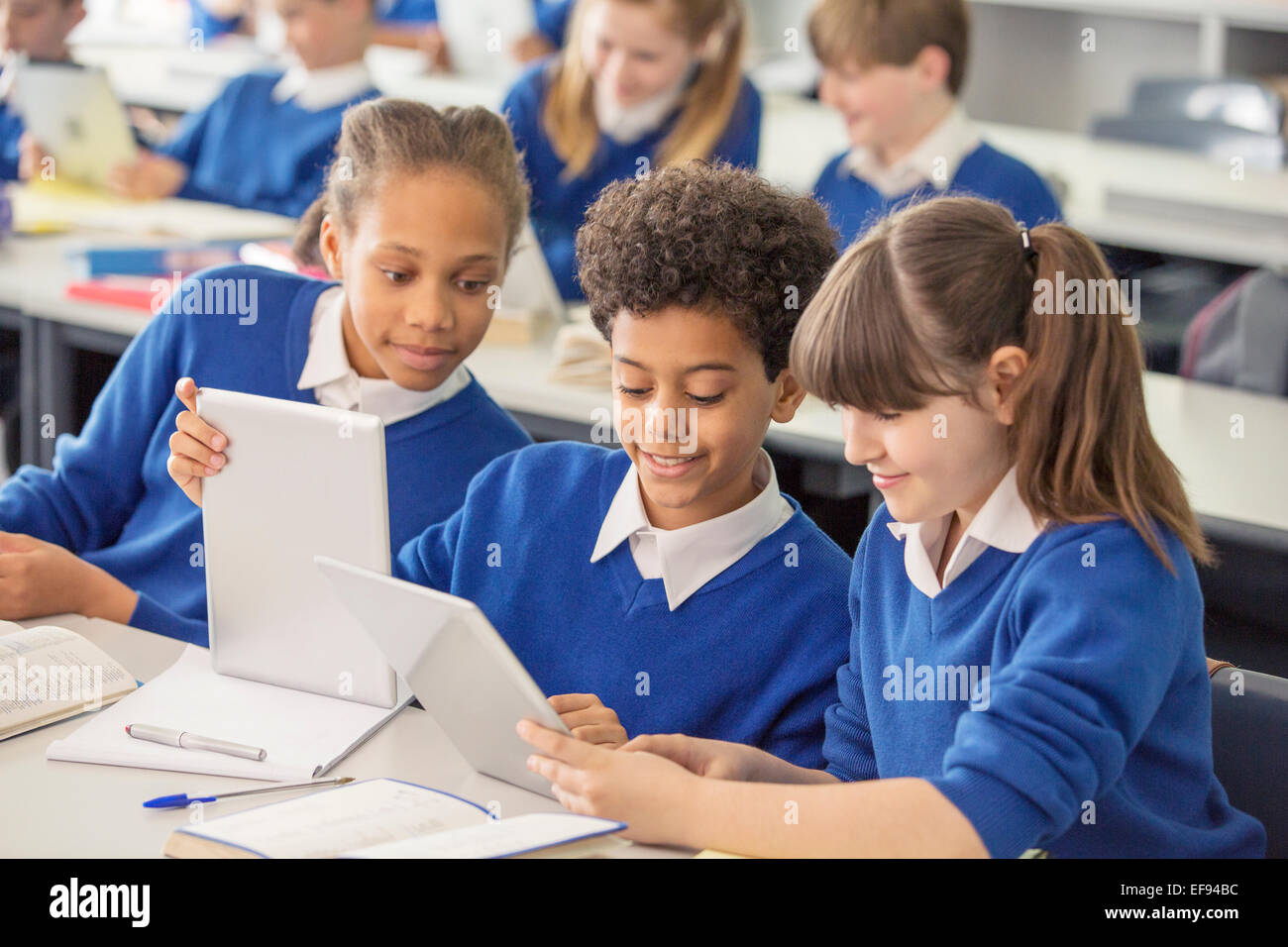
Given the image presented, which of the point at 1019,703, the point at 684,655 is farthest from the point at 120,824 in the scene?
the point at 1019,703

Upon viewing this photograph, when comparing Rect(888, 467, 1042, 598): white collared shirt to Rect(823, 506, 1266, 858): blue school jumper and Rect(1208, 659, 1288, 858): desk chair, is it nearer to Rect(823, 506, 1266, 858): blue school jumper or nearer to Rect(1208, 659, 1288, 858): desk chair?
Rect(823, 506, 1266, 858): blue school jumper

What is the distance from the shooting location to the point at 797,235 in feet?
4.33

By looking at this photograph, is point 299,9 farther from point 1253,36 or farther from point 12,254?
point 1253,36

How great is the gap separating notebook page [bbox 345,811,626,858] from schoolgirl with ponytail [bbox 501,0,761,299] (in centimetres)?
196

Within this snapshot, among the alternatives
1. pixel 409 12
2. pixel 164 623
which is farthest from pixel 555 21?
pixel 164 623

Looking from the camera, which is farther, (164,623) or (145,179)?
(145,179)

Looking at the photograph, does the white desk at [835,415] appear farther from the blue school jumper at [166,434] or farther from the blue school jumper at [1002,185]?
the blue school jumper at [166,434]

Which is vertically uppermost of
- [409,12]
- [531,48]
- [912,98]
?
[409,12]

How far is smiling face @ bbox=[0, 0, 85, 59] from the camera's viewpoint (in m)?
3.54

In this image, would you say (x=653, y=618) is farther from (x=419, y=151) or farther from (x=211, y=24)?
(x=211, y=24)

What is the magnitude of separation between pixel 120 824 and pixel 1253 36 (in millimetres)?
3702

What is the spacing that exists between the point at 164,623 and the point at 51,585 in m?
0.13

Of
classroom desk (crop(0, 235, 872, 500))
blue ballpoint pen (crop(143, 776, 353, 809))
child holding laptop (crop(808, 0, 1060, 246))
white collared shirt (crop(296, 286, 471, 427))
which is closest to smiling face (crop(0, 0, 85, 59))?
classroom desk (crop(0, 235, 872, 500))

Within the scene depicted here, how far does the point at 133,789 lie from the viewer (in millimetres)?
1149
